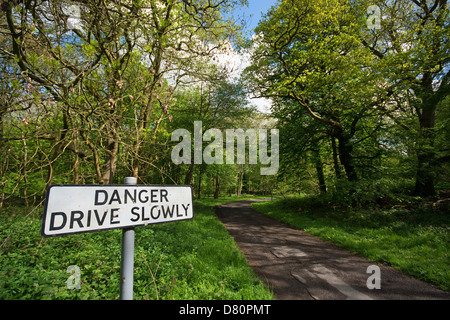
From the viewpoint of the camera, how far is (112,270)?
3268 mm

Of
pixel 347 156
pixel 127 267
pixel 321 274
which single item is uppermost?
pixel 347 156

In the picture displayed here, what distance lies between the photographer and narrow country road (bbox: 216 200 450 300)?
323cm

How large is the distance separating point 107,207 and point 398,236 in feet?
26.1

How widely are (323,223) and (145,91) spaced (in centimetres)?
846

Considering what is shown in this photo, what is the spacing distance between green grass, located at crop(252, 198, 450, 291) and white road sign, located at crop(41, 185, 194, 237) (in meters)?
5.21

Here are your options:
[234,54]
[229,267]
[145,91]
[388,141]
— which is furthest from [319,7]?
[229,267]

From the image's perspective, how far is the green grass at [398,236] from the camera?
13.4 ft

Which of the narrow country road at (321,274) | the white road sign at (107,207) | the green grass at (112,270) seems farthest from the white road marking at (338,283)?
the white road sign at (107,207)

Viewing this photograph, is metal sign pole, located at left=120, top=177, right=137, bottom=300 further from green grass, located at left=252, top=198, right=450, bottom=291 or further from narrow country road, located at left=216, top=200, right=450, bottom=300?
green grass, located at left=252, top=198, right=450, bottom=291

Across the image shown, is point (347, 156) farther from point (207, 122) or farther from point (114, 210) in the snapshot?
point (114, 210)

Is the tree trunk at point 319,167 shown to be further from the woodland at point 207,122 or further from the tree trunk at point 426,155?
the tree trunk at point 426,155

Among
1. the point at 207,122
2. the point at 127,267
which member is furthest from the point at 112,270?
the point at 207,122

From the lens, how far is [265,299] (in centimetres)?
287

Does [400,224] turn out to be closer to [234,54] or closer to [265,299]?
[265,299]
